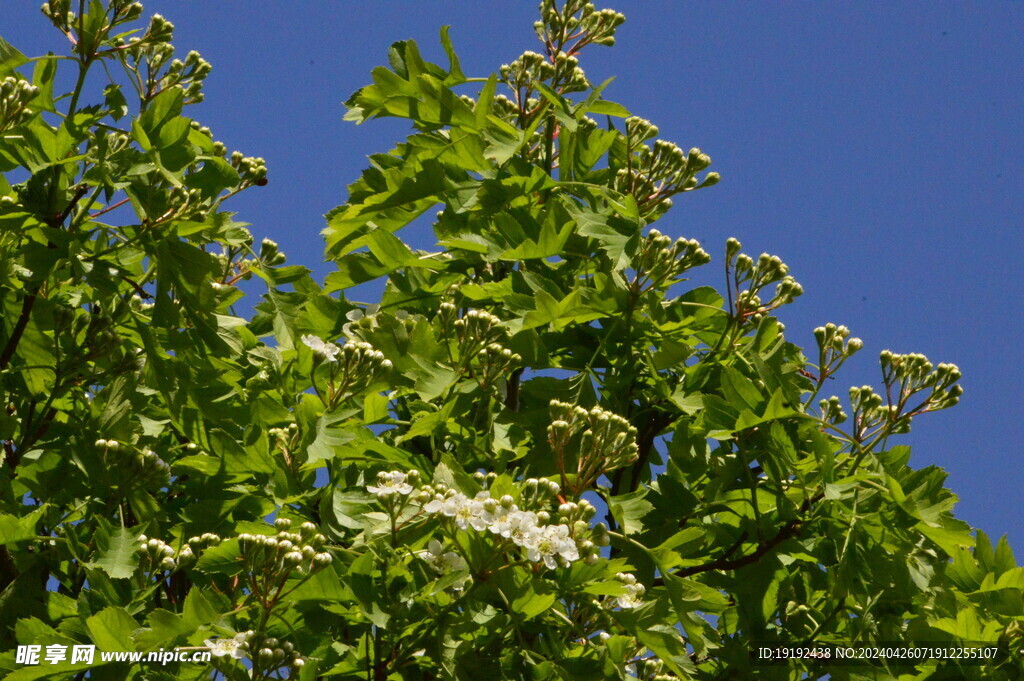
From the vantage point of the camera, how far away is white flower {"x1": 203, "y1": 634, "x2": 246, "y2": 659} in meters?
3.22

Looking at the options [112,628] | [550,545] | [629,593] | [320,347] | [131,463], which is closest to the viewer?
[550,545]

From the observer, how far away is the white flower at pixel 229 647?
10.6 ft

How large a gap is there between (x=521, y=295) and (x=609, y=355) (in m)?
0.55

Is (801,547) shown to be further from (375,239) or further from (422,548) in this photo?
(375,239)

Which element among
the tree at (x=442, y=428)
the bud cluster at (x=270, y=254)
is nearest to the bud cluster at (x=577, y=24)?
the tree at (x=442, y=428)

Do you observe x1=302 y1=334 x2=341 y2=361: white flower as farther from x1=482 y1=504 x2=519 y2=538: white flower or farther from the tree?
x1=482 y1=504 x2=519 y2=538: white flower

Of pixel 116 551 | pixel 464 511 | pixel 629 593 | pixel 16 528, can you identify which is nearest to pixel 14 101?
pixel 16 528

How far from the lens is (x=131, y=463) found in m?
3.93

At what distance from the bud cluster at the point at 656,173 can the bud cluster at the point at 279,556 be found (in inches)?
83.2

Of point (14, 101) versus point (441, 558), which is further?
point (14, 101)

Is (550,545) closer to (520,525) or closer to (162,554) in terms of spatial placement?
(520,525)

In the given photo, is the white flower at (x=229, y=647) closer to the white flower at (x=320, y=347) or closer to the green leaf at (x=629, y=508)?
the white flower at (x=320, y=347)

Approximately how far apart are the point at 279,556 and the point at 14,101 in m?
1.81

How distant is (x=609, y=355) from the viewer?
177 inches
